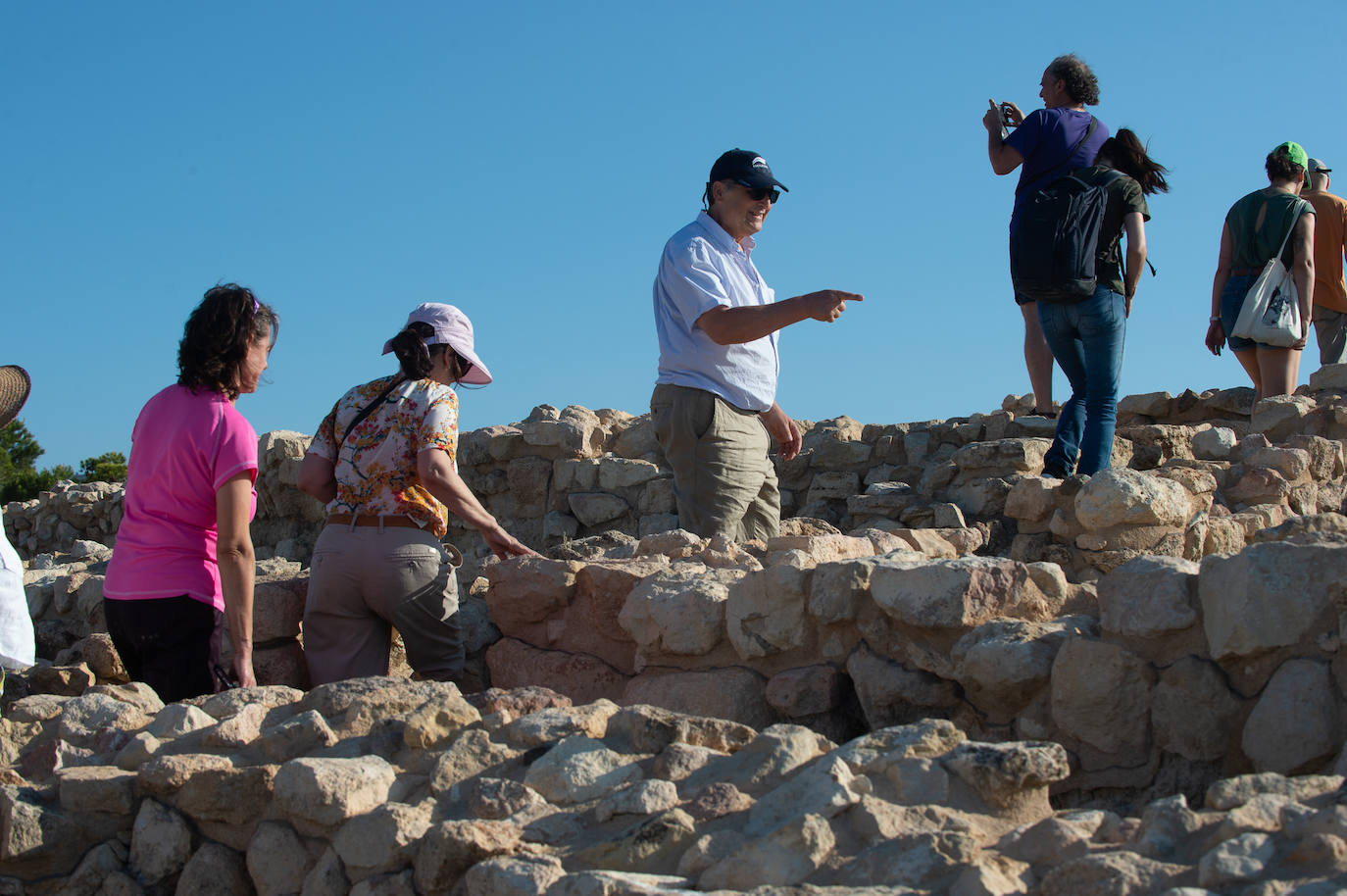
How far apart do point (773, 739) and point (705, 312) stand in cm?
198

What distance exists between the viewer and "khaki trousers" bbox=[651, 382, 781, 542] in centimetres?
417

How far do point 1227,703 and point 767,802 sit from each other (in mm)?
1058

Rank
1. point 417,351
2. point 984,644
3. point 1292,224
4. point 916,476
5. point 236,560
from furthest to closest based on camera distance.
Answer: point 916,476
point 1292,224
point 417,351
point 236,560
point 984,644

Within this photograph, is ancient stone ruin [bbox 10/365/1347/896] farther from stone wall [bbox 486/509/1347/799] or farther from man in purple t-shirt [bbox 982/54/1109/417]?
man in purple t-shirt [bbox 982/54/1109/417]

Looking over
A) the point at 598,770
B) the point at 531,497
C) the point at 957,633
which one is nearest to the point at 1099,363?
the point at 957,633

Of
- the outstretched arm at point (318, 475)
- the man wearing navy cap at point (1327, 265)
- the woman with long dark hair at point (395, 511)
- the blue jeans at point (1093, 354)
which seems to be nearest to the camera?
the woman with long dark hair at point (395, 511)

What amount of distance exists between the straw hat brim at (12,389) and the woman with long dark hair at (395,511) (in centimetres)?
86

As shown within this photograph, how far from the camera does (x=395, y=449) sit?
351cm

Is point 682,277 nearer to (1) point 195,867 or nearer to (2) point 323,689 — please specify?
(2) point 323,689

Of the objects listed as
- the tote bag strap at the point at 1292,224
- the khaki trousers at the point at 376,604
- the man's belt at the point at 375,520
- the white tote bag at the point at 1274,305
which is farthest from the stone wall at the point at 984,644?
the tote bag strap at the point at 1292,224

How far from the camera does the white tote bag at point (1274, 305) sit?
6.02 meters

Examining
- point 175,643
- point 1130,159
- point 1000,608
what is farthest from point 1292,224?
point 175,643

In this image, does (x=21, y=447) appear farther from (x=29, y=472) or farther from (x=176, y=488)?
(x=176, y=488)

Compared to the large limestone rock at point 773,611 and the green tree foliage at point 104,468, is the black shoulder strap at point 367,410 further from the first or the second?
the green tree foliage at point 104,468
